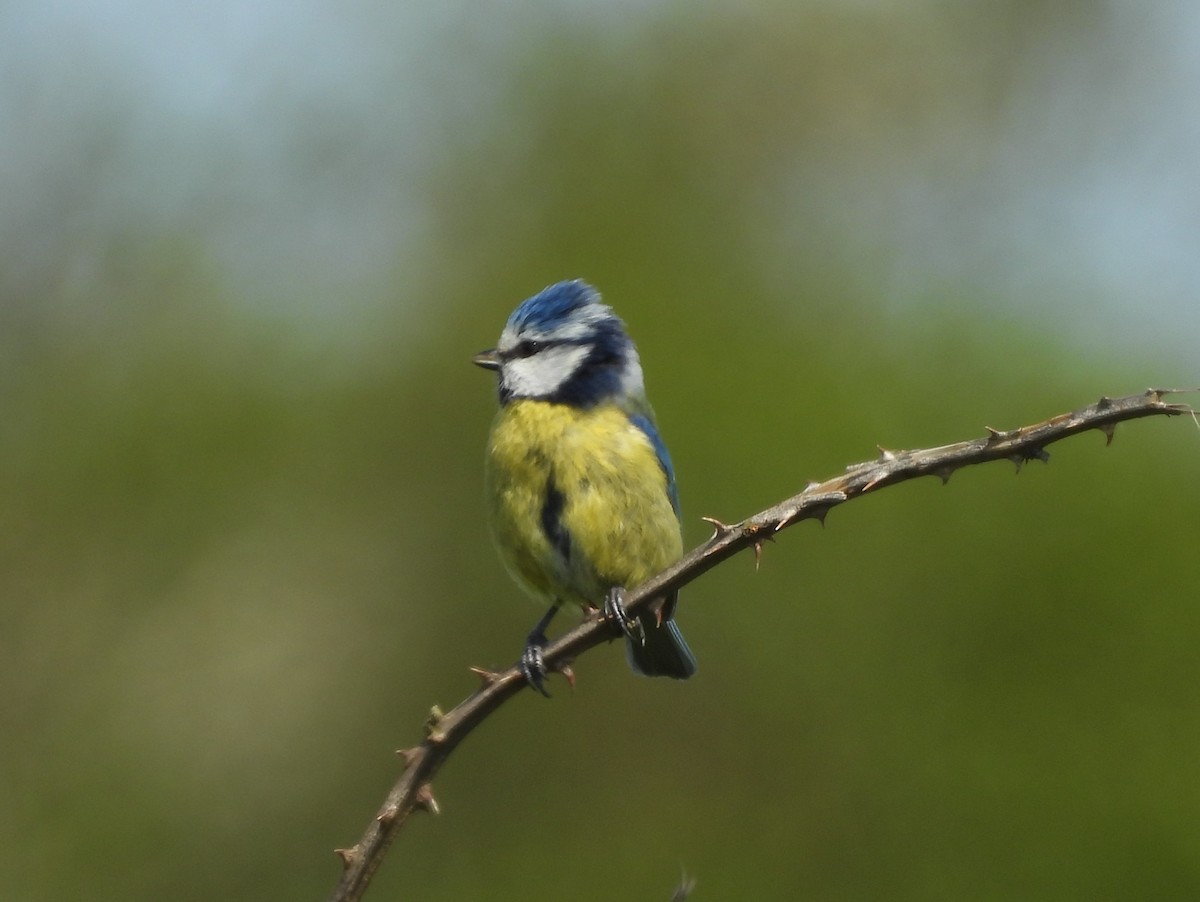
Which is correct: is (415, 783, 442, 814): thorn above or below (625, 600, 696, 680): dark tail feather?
above

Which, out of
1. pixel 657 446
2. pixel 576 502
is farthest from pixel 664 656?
pixel 576 502

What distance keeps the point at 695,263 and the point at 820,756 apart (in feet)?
12.0

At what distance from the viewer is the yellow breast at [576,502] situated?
427 centimetres

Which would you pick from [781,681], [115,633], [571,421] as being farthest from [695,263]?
[571,421]

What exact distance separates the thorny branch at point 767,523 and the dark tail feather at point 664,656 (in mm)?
2412

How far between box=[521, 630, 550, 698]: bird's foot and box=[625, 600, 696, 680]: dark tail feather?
0.36m

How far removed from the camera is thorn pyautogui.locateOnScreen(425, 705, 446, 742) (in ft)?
7.52

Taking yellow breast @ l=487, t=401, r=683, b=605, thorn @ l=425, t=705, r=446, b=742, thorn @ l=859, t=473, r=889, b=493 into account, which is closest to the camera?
thorn @ l=859, t=473, r=889, b=493

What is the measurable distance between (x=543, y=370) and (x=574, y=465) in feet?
1.52

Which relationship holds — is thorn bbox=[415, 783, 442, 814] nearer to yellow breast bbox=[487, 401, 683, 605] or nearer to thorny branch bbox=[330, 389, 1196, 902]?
thorny branch bbox=[330, 389, 1196, 902]

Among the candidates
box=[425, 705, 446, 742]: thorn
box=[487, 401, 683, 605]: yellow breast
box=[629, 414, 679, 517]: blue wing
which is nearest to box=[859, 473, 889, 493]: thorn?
box=[425, 705, 446, 742]: thorn

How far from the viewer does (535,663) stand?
296 centimetres

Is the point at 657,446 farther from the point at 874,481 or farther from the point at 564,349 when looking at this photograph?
the point at 874,481

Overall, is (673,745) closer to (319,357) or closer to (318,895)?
(318,895)
